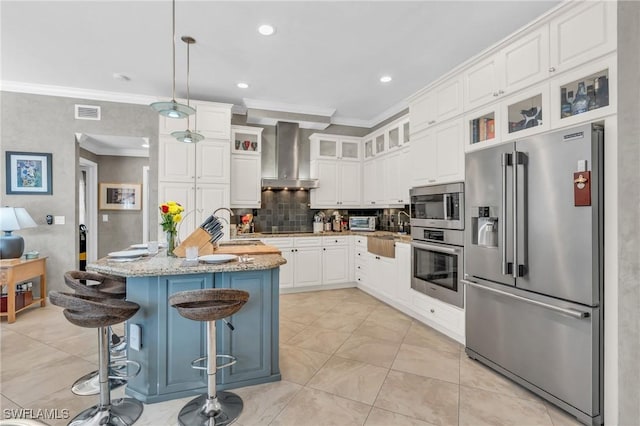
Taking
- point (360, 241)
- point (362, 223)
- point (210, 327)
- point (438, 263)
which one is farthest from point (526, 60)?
point (362, 223)

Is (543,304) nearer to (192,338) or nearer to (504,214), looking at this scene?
(504,214)

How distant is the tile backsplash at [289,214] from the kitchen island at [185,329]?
298cm

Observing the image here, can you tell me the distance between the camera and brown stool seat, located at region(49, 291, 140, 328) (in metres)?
1.75

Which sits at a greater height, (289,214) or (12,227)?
(289,214)

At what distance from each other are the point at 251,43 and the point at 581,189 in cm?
305

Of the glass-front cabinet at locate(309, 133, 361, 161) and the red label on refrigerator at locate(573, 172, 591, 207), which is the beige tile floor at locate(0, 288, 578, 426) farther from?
the glass-front cabinet at locate(309, 133, 361, 161)

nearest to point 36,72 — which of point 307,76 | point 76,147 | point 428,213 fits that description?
point 76,147

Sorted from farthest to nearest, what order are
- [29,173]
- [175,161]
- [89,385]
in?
[175,161], [29,173], [89,385]

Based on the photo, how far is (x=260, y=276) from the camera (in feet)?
7.71

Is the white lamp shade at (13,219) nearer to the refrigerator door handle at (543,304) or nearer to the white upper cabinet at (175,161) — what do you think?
the white upper cabinet at (175,161)

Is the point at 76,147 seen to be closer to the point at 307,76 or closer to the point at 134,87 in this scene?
the point at 134,87

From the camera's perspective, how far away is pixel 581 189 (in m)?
1.94

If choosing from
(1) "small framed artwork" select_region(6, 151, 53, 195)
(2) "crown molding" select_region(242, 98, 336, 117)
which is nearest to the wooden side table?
(1) "small framed artwork" select_region(6, 151, 53, 195)

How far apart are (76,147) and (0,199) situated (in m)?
1.12
